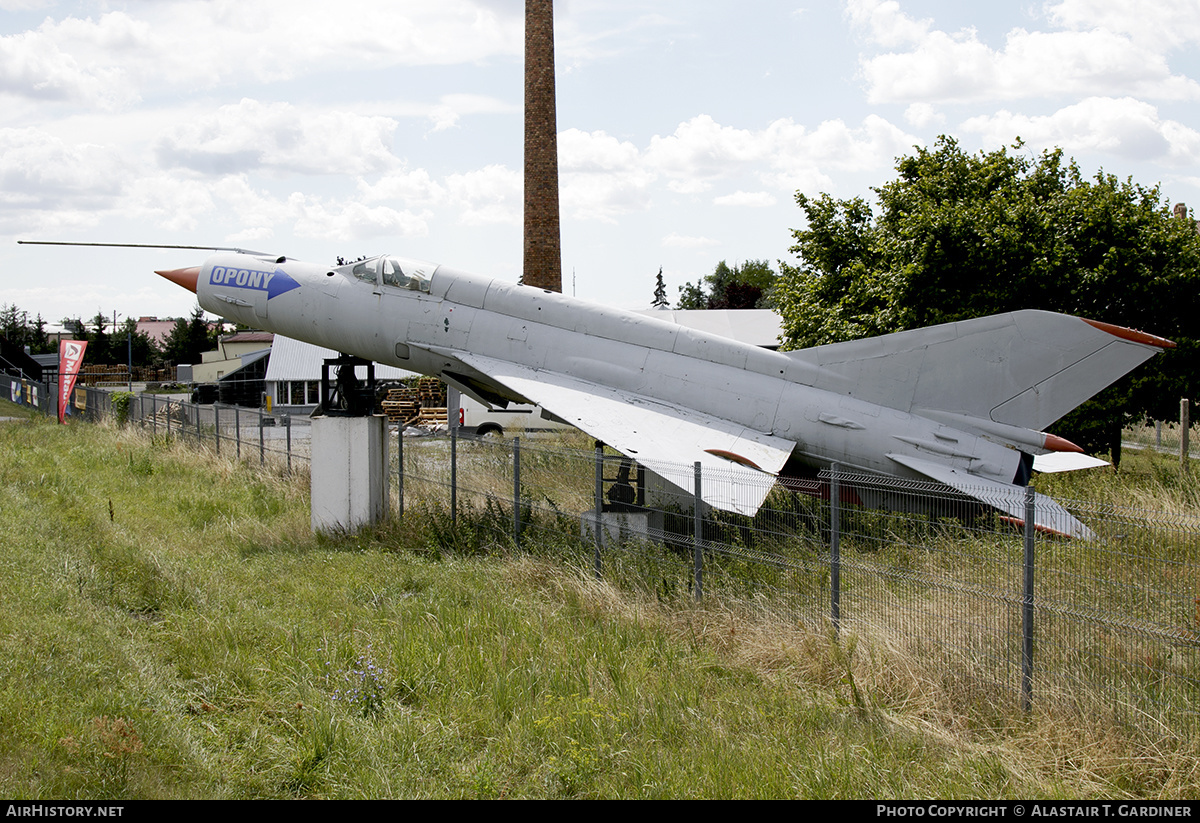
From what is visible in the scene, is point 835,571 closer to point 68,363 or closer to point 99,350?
point 68,363

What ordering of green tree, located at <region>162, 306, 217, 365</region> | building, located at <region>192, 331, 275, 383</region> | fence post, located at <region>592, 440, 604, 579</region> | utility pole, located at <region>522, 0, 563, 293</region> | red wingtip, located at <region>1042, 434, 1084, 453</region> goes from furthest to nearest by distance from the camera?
green tree, located at <region>162, 306, 217, 365</region> < building, located at <region>192, 331, 275, 383</region> < utility pole, located at <region>522, 0, 563, 293</region> < red wingtip, located at <region>1042, 434, 1084, 453</region> < fence post, located at <region>592, 440, 604, 579</region>

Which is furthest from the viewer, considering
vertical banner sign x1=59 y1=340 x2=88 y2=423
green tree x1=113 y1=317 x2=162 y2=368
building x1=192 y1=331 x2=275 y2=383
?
green tree x1=113 y1=317 x2=162 y2=368

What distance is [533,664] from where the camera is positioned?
22.5 ft

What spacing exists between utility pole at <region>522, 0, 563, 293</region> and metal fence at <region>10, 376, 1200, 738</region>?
1611cm

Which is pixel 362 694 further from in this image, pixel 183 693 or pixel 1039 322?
pixel 1039 322

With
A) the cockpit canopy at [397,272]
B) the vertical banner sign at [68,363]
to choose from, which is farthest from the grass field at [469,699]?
the vertical banner sign at [68,363]

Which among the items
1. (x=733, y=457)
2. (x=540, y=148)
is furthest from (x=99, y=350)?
(x=733, y=457)

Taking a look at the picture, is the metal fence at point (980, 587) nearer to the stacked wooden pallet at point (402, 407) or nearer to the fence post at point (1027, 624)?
the fence post at point (1027, 624)

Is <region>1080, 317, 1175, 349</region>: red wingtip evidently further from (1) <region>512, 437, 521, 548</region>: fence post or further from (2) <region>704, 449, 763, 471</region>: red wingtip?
(1) <region>512, 437, 521, 548</region>: fence post

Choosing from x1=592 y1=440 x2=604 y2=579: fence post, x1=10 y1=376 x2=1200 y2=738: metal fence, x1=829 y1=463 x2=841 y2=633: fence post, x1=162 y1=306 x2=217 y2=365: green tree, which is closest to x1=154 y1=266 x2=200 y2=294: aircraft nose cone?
x1=10 y1=376 x2=1200 y2=738: metal fence

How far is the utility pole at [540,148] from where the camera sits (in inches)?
1065

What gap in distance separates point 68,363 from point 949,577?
1168 inches

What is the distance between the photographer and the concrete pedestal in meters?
12.7
